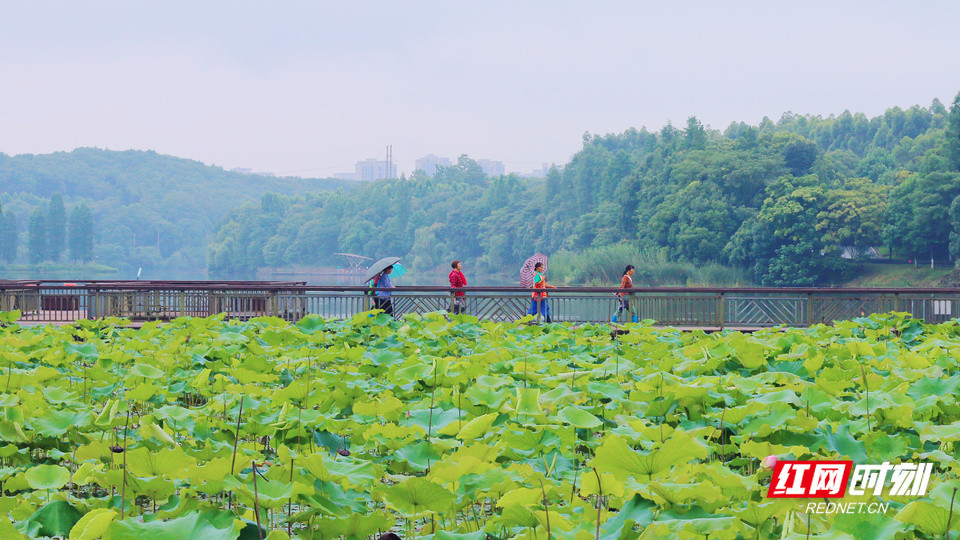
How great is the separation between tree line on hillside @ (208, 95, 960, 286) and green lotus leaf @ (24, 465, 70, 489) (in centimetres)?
5032

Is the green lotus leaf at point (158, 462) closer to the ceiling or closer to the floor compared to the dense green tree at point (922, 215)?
closer to the floor

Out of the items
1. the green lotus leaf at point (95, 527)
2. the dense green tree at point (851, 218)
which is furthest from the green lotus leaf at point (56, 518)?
the dense green tree at point (851, 218)

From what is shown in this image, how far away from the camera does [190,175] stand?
161750 mm

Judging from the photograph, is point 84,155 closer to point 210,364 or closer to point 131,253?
point 131,253

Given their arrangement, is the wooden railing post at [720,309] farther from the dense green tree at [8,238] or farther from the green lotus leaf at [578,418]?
the dense green tree at [8,238]

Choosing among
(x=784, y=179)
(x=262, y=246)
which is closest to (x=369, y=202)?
(x=262, y=246)

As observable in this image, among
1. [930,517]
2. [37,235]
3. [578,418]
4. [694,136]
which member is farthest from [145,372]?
[37,235]

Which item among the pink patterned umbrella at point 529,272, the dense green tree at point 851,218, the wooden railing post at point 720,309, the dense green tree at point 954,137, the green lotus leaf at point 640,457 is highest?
the dense green tree at point 954,137

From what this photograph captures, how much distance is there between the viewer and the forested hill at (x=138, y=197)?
127m

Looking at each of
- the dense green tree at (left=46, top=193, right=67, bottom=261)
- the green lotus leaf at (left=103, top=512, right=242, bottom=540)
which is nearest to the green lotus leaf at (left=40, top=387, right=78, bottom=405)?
the green lotus leaf at (left=103, top=512, right=242, bottom=540)

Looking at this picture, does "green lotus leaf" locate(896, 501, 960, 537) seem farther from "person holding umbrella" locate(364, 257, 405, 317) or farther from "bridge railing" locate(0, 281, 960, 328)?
"person holding umbrella" locate(364, 257, 405, 317)

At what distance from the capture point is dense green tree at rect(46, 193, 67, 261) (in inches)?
4171

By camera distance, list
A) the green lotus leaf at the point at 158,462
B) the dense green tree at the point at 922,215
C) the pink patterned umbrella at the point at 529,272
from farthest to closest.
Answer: the dense green tree at the point at 922,215, the pink patterned umbrella at the point at 529,272, the green lotus leaf at the point at 158,462

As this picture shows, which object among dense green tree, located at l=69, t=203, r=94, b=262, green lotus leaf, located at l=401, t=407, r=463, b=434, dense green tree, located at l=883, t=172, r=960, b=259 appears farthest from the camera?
dense green tree, located at l=69, t=203, r=94, b=262
